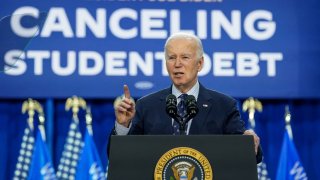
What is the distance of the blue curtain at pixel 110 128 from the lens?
6.59 meters

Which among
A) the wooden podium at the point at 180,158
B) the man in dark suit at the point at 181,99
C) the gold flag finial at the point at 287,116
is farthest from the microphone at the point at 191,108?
the gold flag finial at the point at 287,116

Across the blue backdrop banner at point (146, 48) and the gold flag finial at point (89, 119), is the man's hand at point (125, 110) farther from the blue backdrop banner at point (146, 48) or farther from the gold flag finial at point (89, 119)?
the gold flag finial at point (89, 119)

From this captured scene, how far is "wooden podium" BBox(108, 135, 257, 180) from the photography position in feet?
8.49

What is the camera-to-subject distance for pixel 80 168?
659 centimetres

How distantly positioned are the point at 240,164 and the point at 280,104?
4.20m

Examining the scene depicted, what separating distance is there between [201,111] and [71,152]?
372cm

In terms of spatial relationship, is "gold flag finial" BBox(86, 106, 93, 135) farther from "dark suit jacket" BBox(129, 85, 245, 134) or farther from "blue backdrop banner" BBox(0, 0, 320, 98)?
"dark suit jacket" BBox(129, 85, 245, 134)

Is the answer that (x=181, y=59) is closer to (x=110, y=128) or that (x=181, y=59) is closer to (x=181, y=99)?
(x=181, y=99)

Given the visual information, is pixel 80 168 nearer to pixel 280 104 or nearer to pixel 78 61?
pixel 78 61

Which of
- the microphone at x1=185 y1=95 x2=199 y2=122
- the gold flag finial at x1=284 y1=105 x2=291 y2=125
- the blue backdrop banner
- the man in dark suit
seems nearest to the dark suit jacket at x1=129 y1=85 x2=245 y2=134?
the man in dark suit

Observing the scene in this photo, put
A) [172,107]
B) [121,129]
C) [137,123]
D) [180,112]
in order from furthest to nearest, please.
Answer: [137,123], [180,112], [121,129], [172,107]

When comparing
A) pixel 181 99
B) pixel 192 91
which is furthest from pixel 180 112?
pixel 192 91

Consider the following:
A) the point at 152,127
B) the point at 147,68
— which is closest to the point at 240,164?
the point at 152,127

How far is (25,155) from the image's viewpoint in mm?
→ 6598
